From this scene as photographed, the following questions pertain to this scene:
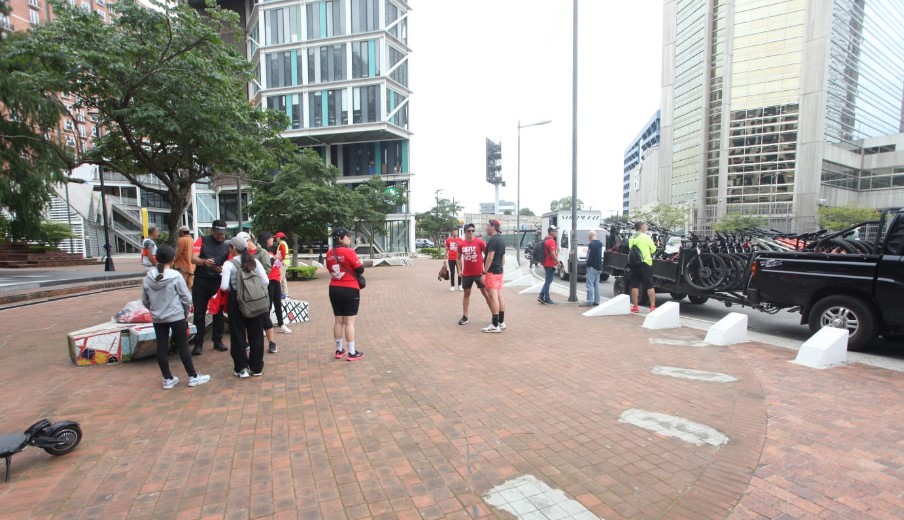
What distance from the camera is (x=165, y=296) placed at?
4562 millimetres

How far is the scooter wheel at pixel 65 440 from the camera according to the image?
10.5 feet

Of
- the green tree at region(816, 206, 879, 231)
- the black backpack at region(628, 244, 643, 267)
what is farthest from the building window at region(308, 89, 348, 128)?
the green tree at region(816, 206, 879, 231)

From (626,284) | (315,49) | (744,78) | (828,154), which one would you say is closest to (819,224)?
(828,154)

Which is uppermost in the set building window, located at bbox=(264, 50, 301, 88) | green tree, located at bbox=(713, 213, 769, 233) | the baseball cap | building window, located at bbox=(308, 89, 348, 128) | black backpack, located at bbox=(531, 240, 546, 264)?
building window, located at bbox=(264, 50, 301, 88)

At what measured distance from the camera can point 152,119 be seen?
328 inches

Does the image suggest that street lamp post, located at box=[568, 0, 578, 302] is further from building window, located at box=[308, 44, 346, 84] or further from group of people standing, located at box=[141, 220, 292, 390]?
building window, located at box=[308, 44, 346, 84]

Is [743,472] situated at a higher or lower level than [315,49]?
lower

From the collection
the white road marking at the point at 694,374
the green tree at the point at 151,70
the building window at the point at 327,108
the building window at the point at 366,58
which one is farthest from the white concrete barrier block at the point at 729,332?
the building window at the point at 327,108

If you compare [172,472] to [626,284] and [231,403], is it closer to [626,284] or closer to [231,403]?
[231,403]

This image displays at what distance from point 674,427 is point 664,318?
4353mm

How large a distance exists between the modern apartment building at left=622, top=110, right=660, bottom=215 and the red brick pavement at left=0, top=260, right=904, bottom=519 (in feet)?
244

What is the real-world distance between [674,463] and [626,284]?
8359mm

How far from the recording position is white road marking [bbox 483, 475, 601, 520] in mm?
2584

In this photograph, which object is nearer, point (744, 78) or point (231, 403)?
point (231, 403)
